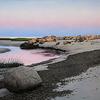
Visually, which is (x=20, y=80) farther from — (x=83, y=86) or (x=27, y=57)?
(x=27, y=57)

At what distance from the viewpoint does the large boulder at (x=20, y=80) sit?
1941 cm

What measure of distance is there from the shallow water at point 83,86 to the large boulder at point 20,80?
62.1 inches

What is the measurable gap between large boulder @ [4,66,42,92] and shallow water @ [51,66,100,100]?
1.58m

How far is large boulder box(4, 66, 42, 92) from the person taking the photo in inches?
764

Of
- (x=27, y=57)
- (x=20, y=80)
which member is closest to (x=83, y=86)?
(x=20, y=80)

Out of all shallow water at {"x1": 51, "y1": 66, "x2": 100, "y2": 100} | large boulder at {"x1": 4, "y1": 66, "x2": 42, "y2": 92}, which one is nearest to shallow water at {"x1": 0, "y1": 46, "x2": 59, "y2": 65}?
shallow water at {"x1": 51, "y1": 66, "x2": 100, "y2": 100}

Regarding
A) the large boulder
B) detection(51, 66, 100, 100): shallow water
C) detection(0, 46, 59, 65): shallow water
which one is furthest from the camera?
detection(0, 46, 59, 65): shallow water

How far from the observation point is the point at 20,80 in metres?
19.4

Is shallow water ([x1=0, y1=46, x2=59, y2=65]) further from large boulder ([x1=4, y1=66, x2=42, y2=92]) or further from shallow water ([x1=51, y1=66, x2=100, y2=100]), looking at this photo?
large boulder ([x1=4, y1=66, x2=42, y2=92])

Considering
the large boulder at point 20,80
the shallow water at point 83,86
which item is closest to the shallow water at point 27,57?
the shallow water at point 83,86

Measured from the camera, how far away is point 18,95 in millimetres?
19016

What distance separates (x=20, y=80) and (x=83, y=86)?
3792 millimetres

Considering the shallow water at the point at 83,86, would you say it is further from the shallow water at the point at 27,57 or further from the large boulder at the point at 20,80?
the shallow water at the point at 27,57

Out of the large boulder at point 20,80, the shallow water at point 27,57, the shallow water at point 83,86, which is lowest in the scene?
the shallow water at point 27,57
